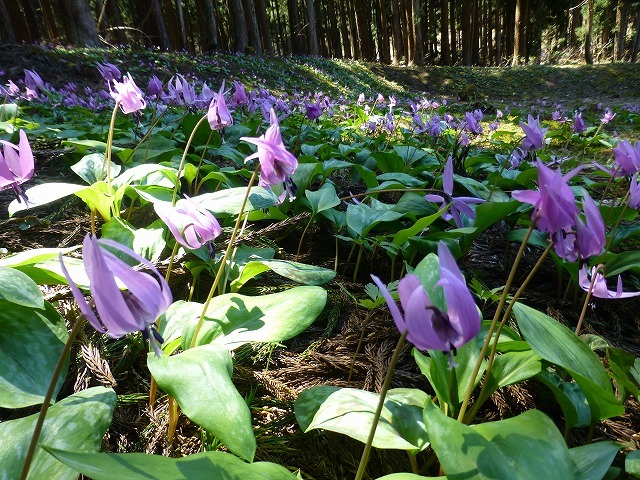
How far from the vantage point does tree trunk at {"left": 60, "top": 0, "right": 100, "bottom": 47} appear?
11836 millimetres

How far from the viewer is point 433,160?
3.55m

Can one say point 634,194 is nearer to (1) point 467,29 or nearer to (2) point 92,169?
(2) point 92,169

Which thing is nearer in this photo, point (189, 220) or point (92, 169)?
point (189, 220)

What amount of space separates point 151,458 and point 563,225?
3.10ft

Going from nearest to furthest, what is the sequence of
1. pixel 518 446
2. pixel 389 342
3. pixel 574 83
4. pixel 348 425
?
1. pixel 518 446
2. pixel 348 425
3. pixel 389 342
4. pixel 574 83

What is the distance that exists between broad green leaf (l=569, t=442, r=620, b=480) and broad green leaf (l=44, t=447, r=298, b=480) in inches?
21.9

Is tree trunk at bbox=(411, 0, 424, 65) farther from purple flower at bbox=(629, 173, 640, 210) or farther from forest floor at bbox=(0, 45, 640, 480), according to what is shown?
purple flower at bbox=(629, 173, 640, 210)

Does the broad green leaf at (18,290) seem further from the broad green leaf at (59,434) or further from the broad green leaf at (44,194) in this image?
the broad green leaf at (44,194)

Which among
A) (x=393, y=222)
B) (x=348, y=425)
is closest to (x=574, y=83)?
(x=393, y=222)

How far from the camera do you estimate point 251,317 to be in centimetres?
125

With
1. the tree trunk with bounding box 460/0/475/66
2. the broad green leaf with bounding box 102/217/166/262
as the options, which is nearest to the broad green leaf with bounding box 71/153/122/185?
the broad green leaf with bounding box 102/217/166/262

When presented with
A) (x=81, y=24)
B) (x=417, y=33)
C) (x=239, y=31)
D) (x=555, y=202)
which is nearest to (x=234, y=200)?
(x=555, y=202)

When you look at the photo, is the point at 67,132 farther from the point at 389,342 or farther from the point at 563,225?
the point at 563,225

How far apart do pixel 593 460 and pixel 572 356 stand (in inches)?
10.5
